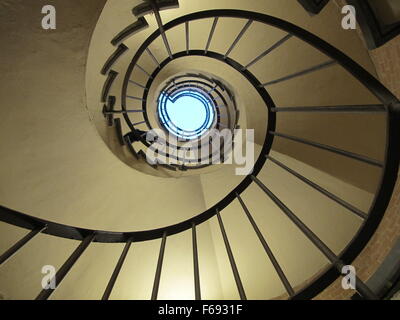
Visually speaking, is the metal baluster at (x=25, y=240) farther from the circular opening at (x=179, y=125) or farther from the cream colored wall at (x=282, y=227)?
the circular opening at (x=179, y=125)

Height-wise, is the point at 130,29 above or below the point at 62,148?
above

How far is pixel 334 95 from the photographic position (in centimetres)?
486

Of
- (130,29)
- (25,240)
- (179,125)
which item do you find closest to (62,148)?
(130,29)

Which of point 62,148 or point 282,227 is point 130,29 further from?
→ point 282,227

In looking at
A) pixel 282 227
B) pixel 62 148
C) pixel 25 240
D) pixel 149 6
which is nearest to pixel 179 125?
pixel 282 227

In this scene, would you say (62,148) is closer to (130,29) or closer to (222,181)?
(130,29)

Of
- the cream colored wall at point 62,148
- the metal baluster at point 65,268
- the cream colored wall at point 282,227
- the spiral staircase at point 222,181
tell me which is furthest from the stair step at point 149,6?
the cream colored wall at point 282,227

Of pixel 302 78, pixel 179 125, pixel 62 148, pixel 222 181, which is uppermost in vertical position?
pixel 302 78

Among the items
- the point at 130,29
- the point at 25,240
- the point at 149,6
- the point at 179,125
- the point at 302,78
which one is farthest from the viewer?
the point at 179,125

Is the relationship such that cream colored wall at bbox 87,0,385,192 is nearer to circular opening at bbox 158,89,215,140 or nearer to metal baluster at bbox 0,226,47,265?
circular opening at bbox 158,89,215,140

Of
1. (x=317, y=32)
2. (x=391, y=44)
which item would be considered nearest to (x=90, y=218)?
(x=391, y=44)

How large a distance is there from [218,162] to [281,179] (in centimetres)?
129

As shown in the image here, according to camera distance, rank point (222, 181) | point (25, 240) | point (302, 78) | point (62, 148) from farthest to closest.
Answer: point (222, 181)
point (302, 78)
point (62, 148)
point (25, 240)

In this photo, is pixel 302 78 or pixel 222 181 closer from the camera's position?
pixel 302 78
